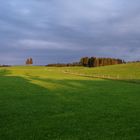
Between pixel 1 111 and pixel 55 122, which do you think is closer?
pixel 55 122

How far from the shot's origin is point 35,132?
14.4 meters

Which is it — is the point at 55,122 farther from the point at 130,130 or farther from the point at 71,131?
the point at 130,130

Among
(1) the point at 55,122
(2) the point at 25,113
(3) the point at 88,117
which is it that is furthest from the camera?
(2) the point at 25,113

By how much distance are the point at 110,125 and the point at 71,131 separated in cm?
235

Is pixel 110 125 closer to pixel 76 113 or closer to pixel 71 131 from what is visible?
pixel 71 131

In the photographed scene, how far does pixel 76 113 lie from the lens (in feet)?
67.2

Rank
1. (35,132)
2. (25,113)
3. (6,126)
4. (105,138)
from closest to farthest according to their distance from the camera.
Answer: (105,138), (35,132), (6,126), (25,113)

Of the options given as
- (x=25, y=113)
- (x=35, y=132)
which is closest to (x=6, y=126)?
(x=35, y=132)

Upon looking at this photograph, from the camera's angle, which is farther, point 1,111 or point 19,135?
point 1,111

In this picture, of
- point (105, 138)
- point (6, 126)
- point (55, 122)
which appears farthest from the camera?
point (55, 122)

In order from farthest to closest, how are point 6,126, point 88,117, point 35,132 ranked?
point 88,117, point 6,126, point 35,132

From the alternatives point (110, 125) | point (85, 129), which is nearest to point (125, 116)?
point (110, 125)

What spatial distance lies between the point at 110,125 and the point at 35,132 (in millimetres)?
3649

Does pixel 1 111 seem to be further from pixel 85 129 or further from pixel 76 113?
pixel 85 129
